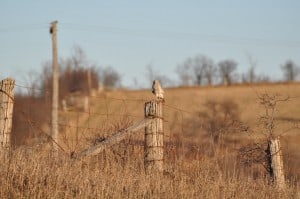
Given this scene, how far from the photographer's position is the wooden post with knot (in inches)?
328

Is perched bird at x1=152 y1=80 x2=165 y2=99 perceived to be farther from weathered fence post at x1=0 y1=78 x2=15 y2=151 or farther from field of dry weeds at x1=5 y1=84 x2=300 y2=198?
weathered fence post at x1=0 y1=78 x2=15 y2=151

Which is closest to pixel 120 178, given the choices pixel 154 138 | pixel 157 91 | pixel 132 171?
pixel 132 171

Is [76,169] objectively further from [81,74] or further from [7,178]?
[81,74]

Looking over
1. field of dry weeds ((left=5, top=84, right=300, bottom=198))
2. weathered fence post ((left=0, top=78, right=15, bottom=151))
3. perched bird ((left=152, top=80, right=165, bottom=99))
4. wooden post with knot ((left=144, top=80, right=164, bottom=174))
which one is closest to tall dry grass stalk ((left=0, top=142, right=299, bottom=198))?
field of dry weeds ((left=5, top=84, right=300, bottom=198))

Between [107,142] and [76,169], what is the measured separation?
0.93m

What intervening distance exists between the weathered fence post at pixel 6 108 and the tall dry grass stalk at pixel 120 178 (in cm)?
35

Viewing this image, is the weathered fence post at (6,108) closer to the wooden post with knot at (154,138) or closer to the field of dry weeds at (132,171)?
the field of dry weeds at (132,171)

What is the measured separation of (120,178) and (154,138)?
1154mm

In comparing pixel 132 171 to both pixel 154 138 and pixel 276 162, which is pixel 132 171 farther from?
pixel 276 162

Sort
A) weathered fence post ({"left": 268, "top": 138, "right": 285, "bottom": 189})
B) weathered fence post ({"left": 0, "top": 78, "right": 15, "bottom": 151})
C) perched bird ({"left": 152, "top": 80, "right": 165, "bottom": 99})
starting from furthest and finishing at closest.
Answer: weathered fence post ({"left": 268, "top": 138, "right": 285, "bottom": 189})
perched bird ({"left": 152, "top": 80, "right": 165, "bottom": 99})
weathered fence post ({"left": 0, "top": 78, "right": 15, "bottom": 151})

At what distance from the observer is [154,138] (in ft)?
27.6

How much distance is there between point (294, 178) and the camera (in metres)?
9.40

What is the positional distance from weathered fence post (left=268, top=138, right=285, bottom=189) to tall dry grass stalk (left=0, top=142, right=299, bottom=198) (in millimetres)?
263

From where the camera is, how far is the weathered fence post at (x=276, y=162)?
9.24 meters
